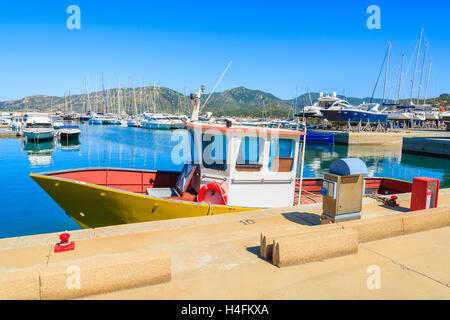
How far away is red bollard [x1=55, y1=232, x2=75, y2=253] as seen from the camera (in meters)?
5.07

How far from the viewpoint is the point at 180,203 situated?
25.1ft

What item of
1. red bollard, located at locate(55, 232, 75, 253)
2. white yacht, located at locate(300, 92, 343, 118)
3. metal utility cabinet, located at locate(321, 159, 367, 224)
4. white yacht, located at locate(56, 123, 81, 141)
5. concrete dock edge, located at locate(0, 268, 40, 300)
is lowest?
white yacht, located at locate(56, 123, 81, 141)

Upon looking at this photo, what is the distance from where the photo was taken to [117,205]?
7.93 metres

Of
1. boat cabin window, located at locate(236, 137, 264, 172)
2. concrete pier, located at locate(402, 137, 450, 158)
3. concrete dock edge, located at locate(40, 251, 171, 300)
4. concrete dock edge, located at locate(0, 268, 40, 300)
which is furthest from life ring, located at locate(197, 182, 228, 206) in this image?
concrete pier, located at locate(402, 137, 450, 158)

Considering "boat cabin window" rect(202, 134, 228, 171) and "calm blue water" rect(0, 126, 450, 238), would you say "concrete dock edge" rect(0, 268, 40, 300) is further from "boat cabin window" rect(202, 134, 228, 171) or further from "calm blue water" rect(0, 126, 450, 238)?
"calm blue water" rect(0, 126, 450, 238)

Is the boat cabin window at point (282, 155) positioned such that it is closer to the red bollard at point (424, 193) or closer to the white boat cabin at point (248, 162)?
the white boat cabin at point (248, 162)

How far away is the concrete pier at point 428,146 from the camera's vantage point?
35.7 meters

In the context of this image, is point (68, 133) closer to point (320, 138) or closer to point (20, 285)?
point (320, 138)

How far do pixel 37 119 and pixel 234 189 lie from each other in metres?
48.1

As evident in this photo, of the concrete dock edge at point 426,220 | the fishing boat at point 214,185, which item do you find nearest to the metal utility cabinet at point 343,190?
the concrete dock edge at point 426,220

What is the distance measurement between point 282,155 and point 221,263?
4828mm

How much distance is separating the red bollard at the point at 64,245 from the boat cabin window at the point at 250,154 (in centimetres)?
436

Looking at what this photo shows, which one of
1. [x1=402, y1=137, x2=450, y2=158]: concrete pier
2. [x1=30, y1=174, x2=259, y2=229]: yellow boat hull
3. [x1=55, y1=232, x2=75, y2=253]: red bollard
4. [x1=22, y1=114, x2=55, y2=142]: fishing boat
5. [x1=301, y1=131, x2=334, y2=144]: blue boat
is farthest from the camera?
[x1=301, y1=131, x2=334, y2=144]: blue boat

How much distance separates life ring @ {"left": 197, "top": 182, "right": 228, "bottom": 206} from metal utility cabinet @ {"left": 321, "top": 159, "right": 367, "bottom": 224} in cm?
257
